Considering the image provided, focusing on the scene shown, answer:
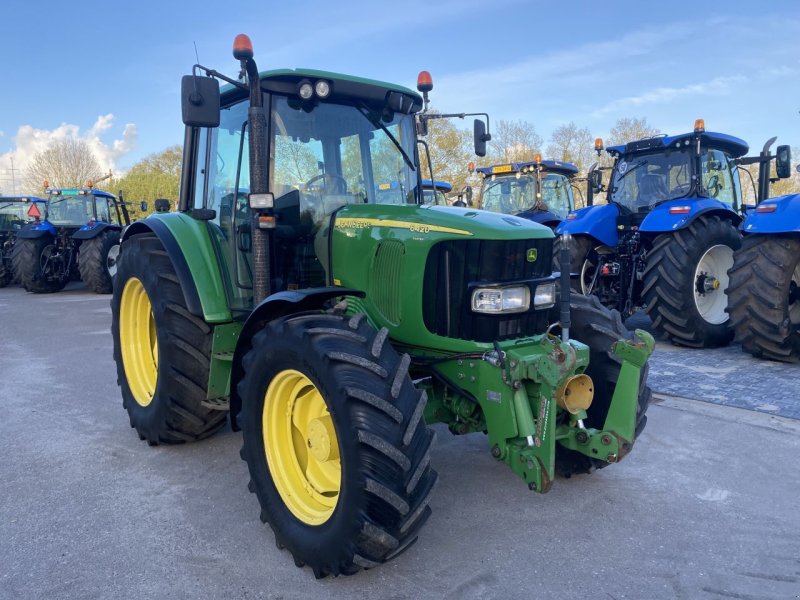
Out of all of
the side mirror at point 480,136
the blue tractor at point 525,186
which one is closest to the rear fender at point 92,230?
the blue tractor at point 525,186

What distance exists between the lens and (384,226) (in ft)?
10.4

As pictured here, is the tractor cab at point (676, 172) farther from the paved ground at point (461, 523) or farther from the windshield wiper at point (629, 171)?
the paved ground at point (461, 523)

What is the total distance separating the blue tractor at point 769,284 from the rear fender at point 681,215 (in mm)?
643

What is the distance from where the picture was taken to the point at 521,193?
11242 mm

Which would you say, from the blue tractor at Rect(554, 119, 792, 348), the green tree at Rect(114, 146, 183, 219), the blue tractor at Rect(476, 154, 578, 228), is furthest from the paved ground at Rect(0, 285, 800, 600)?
the green tree at Rect(114, 146, 183, 219)

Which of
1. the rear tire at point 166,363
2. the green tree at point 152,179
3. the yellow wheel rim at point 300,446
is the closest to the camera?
the yellow wheel rim at point 300,446

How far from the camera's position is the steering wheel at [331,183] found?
3609 mm

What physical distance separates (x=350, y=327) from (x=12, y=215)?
18.7 meters

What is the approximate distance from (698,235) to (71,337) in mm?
8049

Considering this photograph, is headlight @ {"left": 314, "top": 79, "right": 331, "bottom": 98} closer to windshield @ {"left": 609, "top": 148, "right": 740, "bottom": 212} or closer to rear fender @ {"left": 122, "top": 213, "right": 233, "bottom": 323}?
rear fender @ {"left": 122, "top": 213, "right": 233, "bottom": 323}

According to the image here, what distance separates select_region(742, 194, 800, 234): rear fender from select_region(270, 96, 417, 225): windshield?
13.9 ft

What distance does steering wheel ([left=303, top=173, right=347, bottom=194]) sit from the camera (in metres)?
3.61

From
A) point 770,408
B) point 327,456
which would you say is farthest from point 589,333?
point 770,408

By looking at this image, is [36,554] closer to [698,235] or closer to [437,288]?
[437,288]
